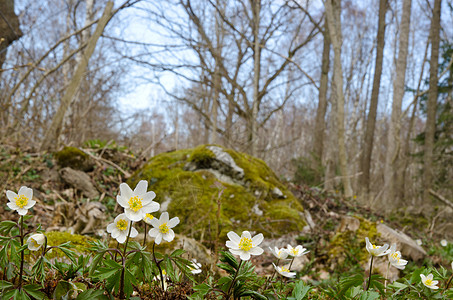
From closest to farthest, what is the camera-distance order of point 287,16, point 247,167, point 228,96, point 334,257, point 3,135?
point 334,257, point 247,167, point 3,135, point 228,96, point 287,16

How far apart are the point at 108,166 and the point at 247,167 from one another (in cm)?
292

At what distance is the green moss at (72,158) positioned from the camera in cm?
591

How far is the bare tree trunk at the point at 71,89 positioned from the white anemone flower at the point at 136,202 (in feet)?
18.6

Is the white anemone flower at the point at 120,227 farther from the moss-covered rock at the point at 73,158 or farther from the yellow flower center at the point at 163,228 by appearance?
the moss-covered rock at the point at 73,158

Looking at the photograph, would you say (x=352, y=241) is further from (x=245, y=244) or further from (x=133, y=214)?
(x=133, y=214)

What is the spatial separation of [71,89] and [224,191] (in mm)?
3701

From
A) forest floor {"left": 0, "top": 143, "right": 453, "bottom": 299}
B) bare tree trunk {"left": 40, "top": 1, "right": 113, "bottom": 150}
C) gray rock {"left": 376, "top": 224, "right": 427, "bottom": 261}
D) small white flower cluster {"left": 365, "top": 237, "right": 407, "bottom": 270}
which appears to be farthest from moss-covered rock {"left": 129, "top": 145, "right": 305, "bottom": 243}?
small white flower cluster {"left": 365, "top": 237, "right": 407, "bottom": 270}

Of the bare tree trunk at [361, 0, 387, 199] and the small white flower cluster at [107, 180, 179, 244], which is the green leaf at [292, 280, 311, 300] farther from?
the bare tree trunk at [361, 0, 387, 199]

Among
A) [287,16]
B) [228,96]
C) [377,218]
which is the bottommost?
[377,218]

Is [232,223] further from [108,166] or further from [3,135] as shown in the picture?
[3,135]

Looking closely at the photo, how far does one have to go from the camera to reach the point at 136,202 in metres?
0.86

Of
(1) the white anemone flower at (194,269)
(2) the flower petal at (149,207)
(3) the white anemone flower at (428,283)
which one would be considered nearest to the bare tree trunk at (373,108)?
(3) the white anemone flower at (428,283)

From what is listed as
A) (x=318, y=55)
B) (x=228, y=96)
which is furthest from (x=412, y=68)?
(x=228, y=96)

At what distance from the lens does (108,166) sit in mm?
6348
